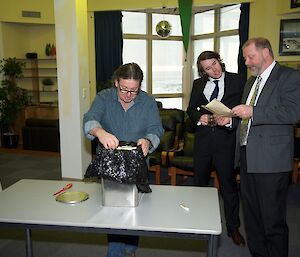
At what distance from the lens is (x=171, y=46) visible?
916cm

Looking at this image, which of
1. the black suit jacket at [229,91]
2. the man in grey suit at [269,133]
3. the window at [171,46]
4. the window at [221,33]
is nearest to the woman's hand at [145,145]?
the man in grey suit at [269,133]

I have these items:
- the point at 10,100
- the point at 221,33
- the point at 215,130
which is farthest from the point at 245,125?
the point at 221,33

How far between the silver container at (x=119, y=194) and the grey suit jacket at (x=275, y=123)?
0.85m

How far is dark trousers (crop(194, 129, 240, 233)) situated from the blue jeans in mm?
858

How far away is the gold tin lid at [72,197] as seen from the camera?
6.27ft

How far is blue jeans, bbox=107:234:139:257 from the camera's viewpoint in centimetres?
217

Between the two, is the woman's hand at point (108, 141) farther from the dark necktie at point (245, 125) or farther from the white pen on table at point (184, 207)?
the dark necktie at point (245, 125)

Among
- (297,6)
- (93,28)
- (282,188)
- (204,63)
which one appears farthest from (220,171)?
(93,28)

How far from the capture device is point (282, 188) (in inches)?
88.0

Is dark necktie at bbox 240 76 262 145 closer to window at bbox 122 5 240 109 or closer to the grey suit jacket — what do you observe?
the grey suit jacket

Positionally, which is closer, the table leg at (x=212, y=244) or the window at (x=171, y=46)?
the table leg at (x=212, y=244)

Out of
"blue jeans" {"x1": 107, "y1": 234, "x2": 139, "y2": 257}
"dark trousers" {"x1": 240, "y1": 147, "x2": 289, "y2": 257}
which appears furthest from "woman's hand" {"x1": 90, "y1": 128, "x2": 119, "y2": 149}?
"dark trousers" {"x1": 240, "y1": 147, "x2": 289, "y2": 257}

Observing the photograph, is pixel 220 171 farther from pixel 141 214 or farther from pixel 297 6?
pixel 297 6

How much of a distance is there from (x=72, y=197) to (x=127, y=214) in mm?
394
